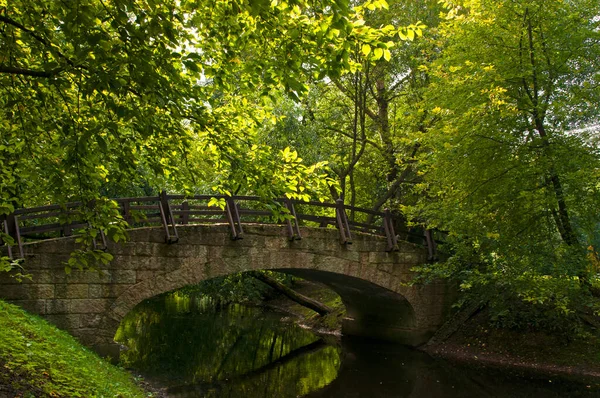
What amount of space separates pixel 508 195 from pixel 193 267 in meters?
7.31

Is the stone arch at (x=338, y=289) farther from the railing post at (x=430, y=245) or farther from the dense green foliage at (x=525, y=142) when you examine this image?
the dense green foliage at (x=525, y=142)

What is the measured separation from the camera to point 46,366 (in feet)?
21.8

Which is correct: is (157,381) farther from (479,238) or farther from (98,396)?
(479,238)

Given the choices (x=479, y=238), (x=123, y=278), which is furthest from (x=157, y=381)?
(x=479, y=238)

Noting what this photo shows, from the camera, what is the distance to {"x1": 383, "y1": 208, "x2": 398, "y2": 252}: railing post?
15.0 metres

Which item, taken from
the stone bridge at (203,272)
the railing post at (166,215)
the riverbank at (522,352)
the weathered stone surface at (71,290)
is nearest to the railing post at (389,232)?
the stone bridge at (203,272)

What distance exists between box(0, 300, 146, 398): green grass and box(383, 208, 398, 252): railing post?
7.98 m

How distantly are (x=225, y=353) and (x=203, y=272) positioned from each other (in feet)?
12.5

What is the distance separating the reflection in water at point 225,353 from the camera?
11.6 m

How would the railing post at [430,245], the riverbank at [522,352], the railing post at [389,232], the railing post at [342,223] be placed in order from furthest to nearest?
the railing post at [430,245]
the railing post at [389,232]
the railing post at [342,223]
the riverbank at [522,352]

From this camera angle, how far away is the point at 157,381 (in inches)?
442

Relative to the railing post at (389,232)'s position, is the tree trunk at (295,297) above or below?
below

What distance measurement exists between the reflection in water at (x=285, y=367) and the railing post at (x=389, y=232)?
3.14 meters

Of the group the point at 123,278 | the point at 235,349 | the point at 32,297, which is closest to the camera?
the point at 32,297
